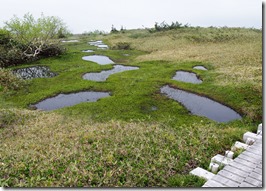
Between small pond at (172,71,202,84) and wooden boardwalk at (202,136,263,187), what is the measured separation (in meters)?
12.3

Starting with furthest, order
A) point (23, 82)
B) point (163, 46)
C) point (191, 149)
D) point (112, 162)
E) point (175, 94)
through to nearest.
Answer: point (163, 46), point (23, 82), point (175, 94), point (191, 149), point (112, 162)

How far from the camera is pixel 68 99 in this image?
17688 millimetres

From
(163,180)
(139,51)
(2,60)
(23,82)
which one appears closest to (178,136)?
(163,180)

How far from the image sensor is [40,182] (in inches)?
298

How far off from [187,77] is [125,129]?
11664 mm

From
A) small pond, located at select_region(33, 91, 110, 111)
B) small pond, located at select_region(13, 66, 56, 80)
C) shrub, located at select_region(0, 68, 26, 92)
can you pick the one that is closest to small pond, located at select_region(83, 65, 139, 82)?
small pond, located at select_region(33, 91, 110, 111)

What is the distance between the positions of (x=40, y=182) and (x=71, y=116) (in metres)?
7.04

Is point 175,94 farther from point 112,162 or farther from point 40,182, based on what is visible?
point 40,182

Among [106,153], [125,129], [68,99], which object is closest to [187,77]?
[68,99]

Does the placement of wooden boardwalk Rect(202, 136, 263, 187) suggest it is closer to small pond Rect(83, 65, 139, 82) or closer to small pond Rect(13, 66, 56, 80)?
small pond Rect(83, 65, 139, 82)

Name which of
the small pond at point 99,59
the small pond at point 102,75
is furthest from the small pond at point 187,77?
the small pond at point 99,59

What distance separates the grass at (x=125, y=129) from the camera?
8.04m

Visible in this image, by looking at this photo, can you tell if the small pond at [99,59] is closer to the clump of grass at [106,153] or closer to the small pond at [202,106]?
the small pond at [202,106]

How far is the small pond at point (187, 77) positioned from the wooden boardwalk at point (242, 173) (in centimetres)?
1235
